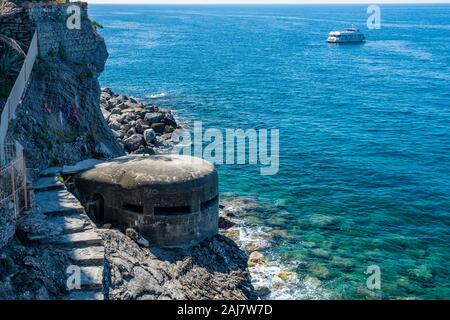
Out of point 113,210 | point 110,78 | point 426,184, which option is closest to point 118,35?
point 110,78

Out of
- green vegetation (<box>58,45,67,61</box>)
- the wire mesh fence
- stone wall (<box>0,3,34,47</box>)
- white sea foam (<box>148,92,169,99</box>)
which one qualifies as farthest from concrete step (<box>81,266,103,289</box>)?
white sea foam (<box>148,92,169,99</box>)

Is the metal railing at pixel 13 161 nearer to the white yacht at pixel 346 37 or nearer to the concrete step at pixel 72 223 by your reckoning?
the concrete step at pixel 72 223

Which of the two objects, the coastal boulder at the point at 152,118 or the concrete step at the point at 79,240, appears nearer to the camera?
the concrete step at the point at 79,240

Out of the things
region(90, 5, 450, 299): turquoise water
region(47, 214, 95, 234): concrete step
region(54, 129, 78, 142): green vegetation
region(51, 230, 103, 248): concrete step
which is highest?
region(54, 129, 78, 142): green vegetation

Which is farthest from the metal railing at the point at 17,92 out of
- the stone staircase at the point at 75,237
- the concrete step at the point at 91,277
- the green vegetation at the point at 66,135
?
the concrete step at the point at 91,277

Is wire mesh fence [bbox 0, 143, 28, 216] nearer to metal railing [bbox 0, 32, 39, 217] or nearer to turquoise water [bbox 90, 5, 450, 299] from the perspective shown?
metal railing [bbox 0, 32, 39, 217]
